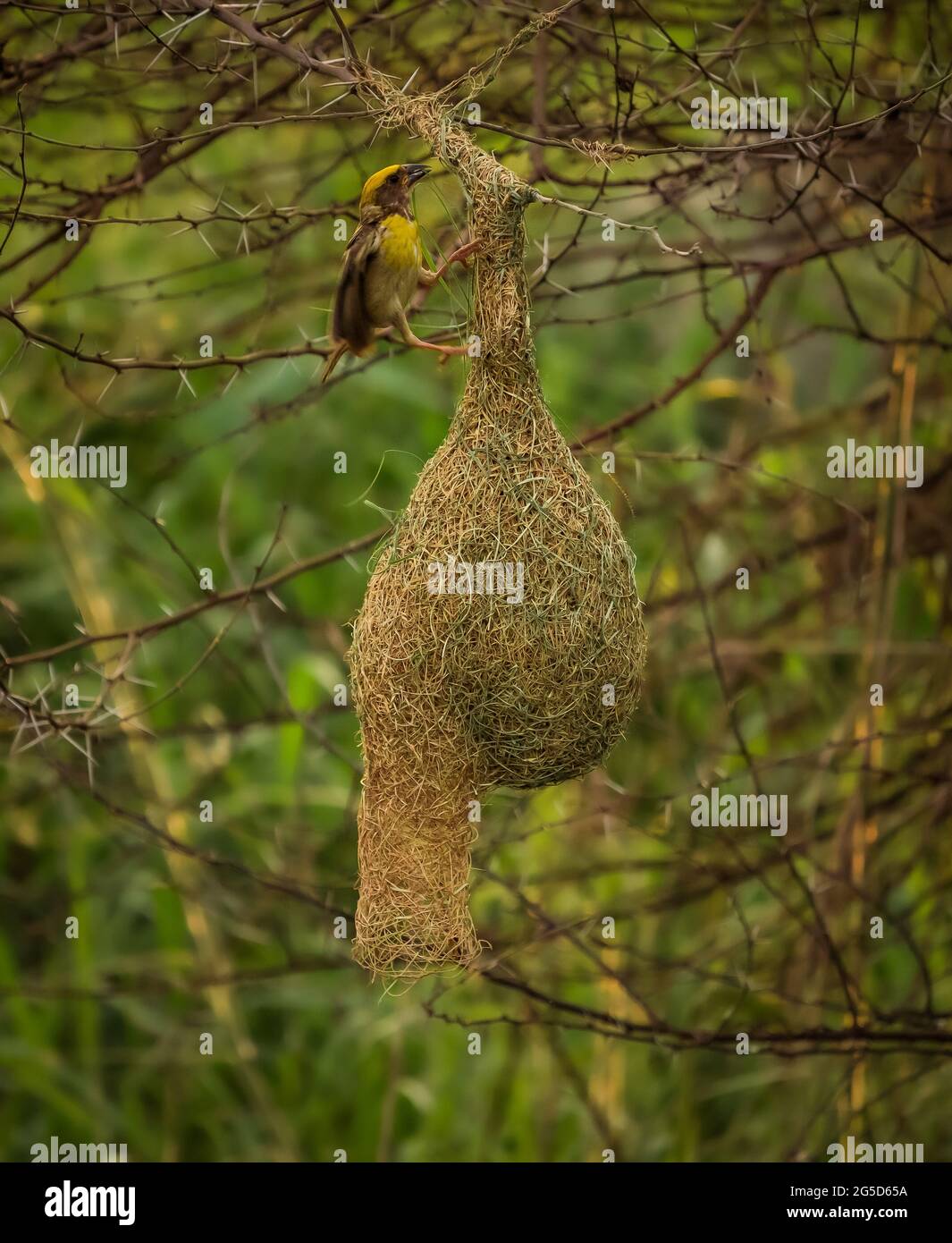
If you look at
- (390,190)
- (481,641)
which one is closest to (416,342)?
(390,190)

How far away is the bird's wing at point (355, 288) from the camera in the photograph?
274 cm

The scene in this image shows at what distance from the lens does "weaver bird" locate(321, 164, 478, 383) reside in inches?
108

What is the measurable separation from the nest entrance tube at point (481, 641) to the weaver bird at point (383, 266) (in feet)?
0.50

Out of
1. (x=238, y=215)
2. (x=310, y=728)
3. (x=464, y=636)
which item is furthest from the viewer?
(x=310, y=728)

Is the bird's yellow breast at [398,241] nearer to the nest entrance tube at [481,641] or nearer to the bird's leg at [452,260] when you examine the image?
the bird's leg at [452,260]

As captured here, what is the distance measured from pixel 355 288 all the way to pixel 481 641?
27.2 inches

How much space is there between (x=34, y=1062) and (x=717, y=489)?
331 centimetres

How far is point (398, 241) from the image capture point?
2736mm

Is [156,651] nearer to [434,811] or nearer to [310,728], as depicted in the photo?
[310,728]

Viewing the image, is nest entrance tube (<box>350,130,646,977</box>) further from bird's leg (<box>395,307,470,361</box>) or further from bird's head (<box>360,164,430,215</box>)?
bird's head (<box>360,164,430,215</box>)

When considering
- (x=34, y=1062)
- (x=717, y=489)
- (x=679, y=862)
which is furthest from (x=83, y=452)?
(x=34, y=1062)

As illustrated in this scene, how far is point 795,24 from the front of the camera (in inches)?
159

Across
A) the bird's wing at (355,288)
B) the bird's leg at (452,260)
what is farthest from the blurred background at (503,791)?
the bird's wing at (355,288)
